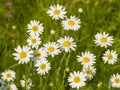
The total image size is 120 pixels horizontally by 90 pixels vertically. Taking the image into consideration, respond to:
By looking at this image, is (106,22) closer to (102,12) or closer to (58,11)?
(102,12)

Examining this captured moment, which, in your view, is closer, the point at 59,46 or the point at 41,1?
the point at 59,46

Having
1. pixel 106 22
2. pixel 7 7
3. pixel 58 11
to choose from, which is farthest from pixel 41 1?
pixel 58 11

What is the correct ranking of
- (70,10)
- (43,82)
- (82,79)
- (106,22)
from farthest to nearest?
(106,22)
(70,10)
(43,82)
(82,79)

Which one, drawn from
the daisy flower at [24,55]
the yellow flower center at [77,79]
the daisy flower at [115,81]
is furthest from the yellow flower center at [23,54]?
the daisy flower at [115,81]

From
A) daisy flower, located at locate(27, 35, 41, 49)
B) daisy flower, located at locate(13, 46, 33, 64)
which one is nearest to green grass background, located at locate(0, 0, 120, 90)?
daisy flower, located at locate(13, 46, 33, 64)

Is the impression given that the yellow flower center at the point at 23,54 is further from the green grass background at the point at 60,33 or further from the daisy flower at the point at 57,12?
the daisy flower at the point at 57,12

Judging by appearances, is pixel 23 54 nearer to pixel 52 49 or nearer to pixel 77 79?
pixel 52 49

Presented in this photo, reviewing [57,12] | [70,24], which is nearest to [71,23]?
[70,24]
